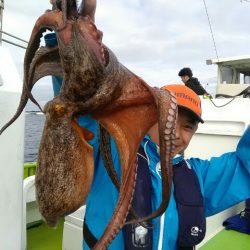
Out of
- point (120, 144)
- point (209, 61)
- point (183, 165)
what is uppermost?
point (209, 61)

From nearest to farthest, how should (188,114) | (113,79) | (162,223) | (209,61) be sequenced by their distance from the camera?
(113,79) < (162,223) < (188,114) < (209,61)

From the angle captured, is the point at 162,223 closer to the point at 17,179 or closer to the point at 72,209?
the point at 72,209

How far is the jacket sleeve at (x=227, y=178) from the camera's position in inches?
94.6

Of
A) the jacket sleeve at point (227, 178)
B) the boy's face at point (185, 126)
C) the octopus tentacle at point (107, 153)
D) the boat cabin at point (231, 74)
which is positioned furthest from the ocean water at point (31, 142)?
the boat cabin at point (231, 74)

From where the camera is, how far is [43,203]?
4.02 ft

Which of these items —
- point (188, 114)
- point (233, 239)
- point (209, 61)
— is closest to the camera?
point (188, 114)

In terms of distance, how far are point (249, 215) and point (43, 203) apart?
14.3 feet

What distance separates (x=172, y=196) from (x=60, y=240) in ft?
11.5

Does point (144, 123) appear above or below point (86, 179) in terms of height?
above

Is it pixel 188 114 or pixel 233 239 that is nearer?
pixel 188 114

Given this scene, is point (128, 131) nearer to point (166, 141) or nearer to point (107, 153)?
point (166, 141)

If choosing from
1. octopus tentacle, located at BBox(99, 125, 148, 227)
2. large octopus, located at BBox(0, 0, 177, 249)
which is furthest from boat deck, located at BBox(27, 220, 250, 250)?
large octopus, located at BBox(0, 0, 177, 249)

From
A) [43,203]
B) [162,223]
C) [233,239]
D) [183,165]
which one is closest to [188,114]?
[183,165]

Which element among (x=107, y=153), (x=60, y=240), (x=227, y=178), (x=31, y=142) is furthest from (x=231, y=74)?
(x=31, y=142)
